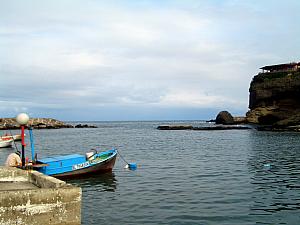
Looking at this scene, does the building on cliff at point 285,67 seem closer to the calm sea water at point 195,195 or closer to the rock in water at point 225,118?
the rock in water at point 225,118

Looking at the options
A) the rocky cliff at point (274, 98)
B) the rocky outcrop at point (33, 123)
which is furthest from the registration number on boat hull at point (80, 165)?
the rocky outcrop at point (33, 123)

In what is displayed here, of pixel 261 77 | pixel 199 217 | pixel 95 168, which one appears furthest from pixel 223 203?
pixel 261 77

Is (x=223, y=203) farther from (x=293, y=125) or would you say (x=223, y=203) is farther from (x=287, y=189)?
(x=293, y=125)

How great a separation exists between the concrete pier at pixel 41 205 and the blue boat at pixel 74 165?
10.8 m

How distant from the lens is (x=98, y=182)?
21.3 metres

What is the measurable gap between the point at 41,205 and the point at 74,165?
1359cm

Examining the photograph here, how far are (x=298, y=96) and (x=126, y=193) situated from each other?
96912 millimetres

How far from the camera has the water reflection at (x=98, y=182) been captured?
64.2 feet

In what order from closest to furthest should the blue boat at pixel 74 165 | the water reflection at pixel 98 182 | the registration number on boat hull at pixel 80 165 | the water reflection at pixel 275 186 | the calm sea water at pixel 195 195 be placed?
1. the calm sea water at pixel 195 195
2. the water reflection at pixel 275 186
3. the water reflection at pixel 98 182
4. the blue boat at pixel 74 165
5. the registration number on boat hull at pixel 80 165

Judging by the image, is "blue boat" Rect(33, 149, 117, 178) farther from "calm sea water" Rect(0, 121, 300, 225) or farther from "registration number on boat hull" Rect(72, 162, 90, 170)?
"calm sea water" Rect(0, 121, 300, 225)

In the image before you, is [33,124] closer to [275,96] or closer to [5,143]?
[5,143]

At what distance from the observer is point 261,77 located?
4855 inches

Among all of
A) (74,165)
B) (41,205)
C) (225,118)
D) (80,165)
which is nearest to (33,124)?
(225,118)

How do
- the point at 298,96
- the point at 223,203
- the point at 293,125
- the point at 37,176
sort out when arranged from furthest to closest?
the point at 298,96 < the point at 293,125 < the point at 223,203 < the point at 37,176
